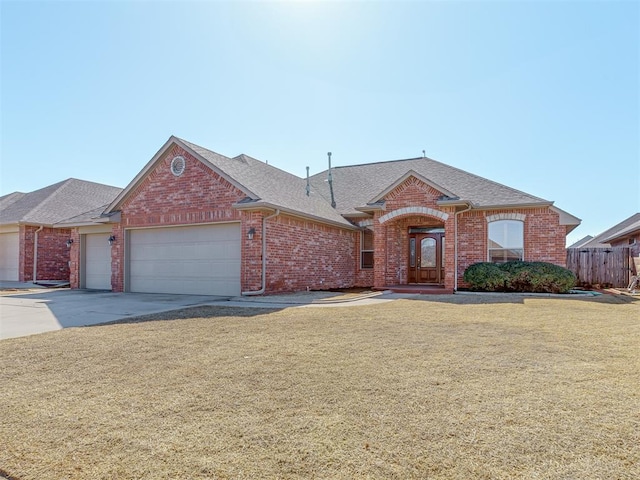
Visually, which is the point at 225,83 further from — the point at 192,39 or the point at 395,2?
the point at 395,2

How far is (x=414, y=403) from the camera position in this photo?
3.45 meters

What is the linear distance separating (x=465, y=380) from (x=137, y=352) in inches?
163

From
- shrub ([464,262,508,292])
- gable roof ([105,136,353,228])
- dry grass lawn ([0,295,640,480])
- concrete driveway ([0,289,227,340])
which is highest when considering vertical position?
gable roof ([105,136,353,228])

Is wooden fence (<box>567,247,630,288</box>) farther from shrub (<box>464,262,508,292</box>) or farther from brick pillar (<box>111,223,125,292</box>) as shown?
brick pillar (<box>111,223,125,292</box>)

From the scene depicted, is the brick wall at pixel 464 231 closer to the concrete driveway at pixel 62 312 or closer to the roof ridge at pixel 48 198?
the concrete driveway at pixel 62 312

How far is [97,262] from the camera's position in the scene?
17.2 meters

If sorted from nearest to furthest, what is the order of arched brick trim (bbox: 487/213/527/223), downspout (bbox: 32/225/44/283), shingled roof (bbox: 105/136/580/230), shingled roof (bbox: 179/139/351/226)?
shingled roof (bbox: 179/139/351/226)
shingled roof (bbox: 105/136/580/230)
arched brick trim (bbox: 487/213/527/223)
downspout (bbox: 32/225/44/283)

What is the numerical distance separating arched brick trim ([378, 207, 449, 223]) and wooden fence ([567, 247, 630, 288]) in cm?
843

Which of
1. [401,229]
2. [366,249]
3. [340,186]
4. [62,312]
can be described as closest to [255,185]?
[366,249]

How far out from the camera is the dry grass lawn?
2.49m

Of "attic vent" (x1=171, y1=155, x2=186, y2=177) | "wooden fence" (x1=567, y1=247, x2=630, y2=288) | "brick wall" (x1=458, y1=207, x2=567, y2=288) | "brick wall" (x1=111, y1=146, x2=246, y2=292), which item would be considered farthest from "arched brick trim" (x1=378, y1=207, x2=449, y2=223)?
"wooden fence" (x1=567, y1=247, x2=630, y2=288)

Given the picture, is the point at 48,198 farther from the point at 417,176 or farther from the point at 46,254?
the point at 417,176

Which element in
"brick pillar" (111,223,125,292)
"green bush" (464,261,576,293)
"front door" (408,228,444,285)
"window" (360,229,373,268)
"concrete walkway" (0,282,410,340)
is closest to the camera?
"concrete walkway" (0,282,410,340)

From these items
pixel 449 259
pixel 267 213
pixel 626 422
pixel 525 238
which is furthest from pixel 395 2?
pixel 626 422
